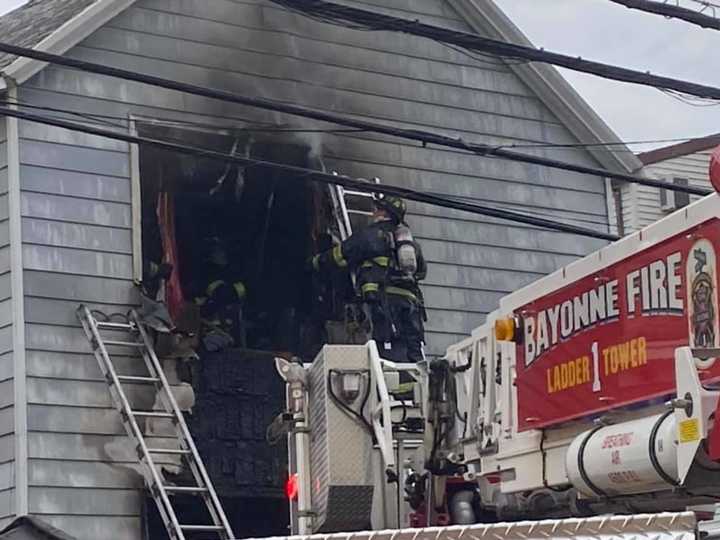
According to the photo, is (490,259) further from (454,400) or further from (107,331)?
(454,400)

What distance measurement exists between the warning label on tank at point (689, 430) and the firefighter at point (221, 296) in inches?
336

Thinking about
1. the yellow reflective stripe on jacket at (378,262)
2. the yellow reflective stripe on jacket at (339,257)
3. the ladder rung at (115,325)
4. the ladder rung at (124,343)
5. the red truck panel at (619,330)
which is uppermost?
the yellow reflective stripe on jacket at (339,257)

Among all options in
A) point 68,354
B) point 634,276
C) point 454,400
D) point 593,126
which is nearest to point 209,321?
point 68,354

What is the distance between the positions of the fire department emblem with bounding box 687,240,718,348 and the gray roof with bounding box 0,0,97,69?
7.99m

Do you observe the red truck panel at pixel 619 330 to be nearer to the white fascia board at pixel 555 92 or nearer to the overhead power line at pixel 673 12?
the overhead power line at pixel 673 12

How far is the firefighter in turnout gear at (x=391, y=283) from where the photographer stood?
478 inches

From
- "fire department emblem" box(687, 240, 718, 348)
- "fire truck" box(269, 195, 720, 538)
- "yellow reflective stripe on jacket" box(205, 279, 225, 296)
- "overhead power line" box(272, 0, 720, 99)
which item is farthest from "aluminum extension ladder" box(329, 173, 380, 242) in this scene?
"fire department emblem" box(687, 240, 718, 348)

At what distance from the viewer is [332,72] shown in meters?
14.4

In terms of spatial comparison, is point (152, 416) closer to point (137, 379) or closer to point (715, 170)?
point (137, 379)

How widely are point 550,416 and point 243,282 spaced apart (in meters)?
7.87

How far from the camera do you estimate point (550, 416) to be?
22.4ft

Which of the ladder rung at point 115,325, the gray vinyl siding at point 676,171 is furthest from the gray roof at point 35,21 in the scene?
the gray vinyl siding at point 676,171

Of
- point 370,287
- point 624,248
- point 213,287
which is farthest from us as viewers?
point 213,287

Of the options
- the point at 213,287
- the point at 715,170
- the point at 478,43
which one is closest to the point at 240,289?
the point at 213,287
